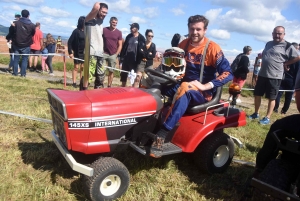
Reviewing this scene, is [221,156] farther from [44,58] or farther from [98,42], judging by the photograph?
[44,58]

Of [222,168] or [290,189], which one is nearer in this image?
[290,189]

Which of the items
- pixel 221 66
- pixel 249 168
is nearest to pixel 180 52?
pixel 221 66

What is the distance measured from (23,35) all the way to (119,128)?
26.1 feet

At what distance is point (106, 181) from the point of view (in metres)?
2.80

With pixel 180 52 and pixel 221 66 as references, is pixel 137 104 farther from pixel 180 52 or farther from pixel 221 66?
pixel 221 66

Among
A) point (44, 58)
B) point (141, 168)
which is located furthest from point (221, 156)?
point (44, 58)

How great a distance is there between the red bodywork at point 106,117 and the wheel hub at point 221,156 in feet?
1.33

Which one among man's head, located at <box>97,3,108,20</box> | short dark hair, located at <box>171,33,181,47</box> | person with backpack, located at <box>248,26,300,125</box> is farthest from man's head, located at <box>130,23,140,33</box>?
person with backpack, located at <box>248,26,300,125</box>

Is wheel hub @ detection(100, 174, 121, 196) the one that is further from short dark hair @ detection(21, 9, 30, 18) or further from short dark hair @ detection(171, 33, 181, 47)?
short dark hair @ detection(21, 9, 30, 18)

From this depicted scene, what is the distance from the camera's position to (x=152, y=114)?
10.2 ft

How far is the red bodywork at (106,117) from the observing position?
2684 millimetres

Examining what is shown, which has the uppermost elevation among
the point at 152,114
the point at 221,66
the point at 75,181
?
the point at 221,66

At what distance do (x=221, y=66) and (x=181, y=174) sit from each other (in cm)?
135

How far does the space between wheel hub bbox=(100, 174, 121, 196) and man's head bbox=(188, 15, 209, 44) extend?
190cm
